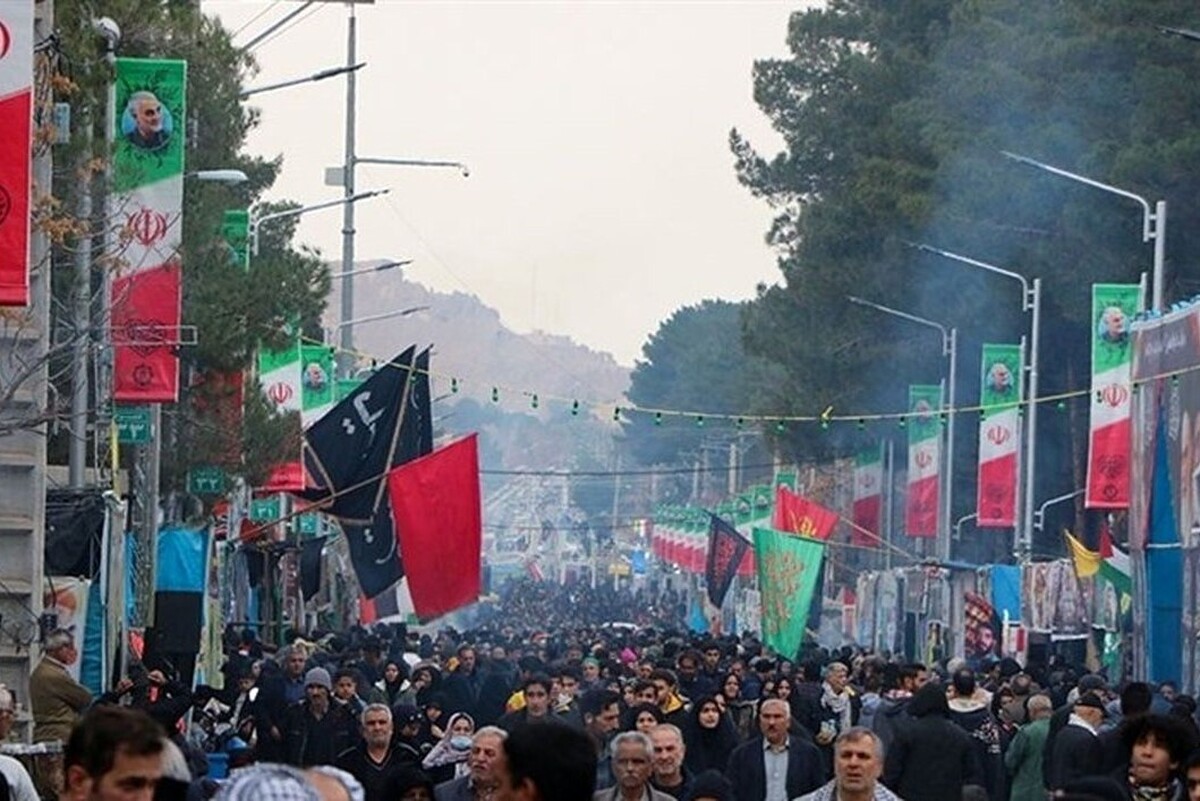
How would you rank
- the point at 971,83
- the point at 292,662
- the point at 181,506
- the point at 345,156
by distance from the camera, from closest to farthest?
the point at 292,662 < the point at 181,506 < the point at 971,83 < the point at 345,156

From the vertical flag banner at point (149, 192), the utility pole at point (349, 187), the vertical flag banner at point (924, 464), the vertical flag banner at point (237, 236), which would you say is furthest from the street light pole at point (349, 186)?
the vertical flag banner at point (149, 192)

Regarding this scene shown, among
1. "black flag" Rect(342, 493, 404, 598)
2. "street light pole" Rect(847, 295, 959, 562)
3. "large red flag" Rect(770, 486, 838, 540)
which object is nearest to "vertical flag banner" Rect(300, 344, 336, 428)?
"large red flag" Rect(770, 486, 838, 540)

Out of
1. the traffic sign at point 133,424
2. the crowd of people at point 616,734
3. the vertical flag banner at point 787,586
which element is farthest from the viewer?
the vertical flag banner at point 787,586

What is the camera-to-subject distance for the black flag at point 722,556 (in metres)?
58.2

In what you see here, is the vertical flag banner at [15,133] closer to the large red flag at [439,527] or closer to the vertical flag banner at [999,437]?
the large red flag at [439,527]

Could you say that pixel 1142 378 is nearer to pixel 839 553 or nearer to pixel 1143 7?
pixel 1143 7

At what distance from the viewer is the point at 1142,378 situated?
3478cm

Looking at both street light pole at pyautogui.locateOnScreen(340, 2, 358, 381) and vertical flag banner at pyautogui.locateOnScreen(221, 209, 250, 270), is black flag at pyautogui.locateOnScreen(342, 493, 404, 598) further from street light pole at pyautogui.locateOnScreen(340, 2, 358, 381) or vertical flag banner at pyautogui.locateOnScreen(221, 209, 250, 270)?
street light pole at pyautogui.locateOnScreen(340, 2, 358, 381)

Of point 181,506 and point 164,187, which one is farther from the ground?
point 164,187

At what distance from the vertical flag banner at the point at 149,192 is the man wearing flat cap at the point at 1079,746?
9059 mm

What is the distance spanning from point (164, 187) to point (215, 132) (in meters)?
12.6

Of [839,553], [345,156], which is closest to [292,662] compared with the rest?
[345,156]

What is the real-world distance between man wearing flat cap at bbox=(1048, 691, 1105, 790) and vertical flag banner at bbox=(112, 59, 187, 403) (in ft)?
29.7

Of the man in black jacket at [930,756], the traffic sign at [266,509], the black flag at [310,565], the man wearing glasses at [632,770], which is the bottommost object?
the black flag at [310,565]
